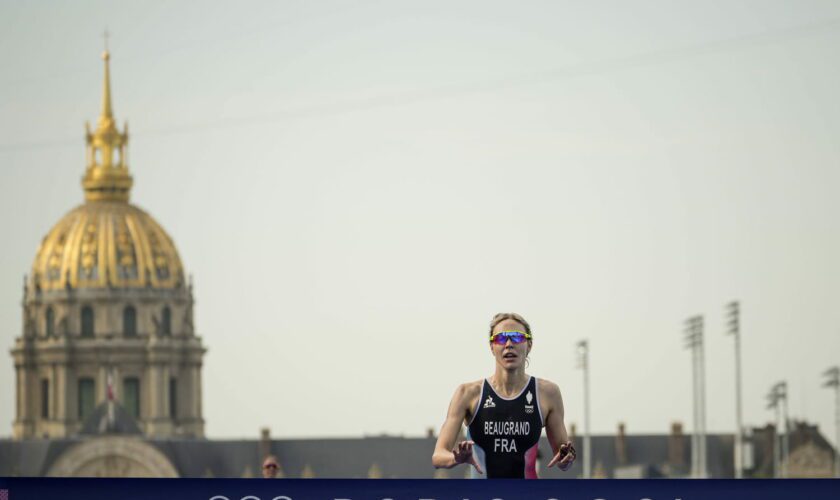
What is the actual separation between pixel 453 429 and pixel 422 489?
946 mm

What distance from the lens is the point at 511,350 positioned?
12.9 metres

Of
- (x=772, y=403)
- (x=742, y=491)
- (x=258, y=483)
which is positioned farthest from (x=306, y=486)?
(x=772, y=403)

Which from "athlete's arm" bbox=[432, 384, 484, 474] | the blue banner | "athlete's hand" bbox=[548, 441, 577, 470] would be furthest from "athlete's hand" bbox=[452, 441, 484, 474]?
the blue banner

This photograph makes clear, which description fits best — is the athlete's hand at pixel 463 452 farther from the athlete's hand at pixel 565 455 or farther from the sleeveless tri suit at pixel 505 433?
the athlete's hand at pixel 565 455

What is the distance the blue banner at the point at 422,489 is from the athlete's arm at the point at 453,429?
2.45ft

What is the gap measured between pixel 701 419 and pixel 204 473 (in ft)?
263

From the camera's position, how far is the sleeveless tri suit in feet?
42.4

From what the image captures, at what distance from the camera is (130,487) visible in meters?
12.0

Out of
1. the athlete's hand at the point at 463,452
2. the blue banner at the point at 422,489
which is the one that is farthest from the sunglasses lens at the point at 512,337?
the blue banner at the point at 422,489

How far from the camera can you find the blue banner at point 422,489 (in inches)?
472

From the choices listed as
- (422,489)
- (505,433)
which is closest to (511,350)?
(505,433)

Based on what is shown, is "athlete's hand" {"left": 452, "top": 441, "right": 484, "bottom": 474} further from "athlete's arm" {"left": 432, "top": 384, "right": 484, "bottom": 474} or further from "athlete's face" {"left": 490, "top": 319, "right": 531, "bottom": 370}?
"athlete's face" {"left": 490, "top": 319, "right": 531, "bottom": 370}

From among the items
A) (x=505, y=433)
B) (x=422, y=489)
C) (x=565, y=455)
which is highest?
(x=505, y=433)

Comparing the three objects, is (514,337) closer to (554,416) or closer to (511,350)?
(511,350)
